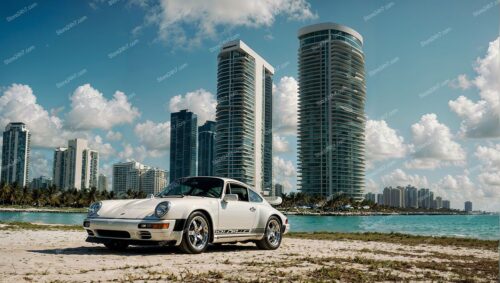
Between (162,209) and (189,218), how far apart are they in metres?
0.58

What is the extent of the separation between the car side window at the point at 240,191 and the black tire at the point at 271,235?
0.93 m

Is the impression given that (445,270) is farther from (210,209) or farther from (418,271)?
(210,209)

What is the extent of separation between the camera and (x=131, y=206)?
9.88 metres

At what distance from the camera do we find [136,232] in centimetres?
917

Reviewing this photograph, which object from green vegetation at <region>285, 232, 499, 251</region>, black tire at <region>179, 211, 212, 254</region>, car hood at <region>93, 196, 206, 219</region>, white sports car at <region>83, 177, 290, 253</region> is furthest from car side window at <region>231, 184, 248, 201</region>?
green vegetation at <region>285, 232, 499, 251</region>

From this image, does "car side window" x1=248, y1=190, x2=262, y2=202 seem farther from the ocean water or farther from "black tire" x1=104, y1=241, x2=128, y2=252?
the ocean water

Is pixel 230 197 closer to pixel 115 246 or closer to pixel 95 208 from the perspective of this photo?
pixel 115 246

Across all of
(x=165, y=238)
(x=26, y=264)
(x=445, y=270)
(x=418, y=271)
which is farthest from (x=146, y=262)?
(x=445, y=270)

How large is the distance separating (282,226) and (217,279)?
20.4 ft

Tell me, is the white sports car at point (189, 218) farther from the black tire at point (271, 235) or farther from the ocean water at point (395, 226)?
the ocean water at point (395, 226)

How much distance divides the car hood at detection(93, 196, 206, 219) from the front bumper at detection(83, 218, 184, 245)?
149 millimetres

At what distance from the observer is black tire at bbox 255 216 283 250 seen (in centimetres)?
1171

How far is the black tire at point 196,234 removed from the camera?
373 inches

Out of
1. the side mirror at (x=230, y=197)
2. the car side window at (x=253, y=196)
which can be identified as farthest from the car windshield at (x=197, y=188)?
the car side window at (x=253, y=196)
